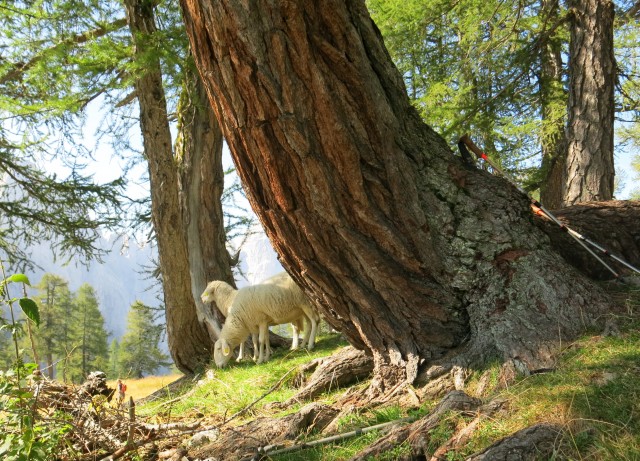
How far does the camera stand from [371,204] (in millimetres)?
3518

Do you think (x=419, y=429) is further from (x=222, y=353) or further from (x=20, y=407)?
(x=222, y=353)

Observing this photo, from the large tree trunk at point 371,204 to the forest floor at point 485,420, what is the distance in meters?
0.24

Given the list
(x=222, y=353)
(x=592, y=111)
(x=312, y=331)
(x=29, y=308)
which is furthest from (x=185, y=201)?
(x=29, y=308)

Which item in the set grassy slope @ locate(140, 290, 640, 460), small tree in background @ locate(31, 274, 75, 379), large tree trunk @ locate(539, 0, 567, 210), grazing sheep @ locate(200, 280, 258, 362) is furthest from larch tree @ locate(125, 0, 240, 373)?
small tree in background @ locate(31, 274, 75, 379)

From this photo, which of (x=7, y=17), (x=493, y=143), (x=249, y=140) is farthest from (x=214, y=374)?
(x=493, y=143)

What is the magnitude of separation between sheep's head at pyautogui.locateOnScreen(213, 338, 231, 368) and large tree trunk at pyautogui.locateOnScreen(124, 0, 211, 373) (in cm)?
94

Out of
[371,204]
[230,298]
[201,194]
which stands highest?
[201,194]

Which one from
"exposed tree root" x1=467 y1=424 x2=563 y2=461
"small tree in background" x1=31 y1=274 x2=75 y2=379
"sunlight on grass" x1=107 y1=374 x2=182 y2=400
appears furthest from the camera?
"small tree in background" x1=31 y1=274 x2=75 y2=379

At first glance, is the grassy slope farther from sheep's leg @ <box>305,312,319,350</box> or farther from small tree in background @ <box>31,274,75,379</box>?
small tree in background @ <box>31,274,75,379</box>

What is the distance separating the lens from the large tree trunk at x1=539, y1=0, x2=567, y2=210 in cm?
892

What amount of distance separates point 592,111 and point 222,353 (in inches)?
256

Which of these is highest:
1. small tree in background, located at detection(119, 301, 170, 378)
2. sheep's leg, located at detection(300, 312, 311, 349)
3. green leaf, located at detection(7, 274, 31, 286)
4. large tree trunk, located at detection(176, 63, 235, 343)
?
large tree trunk, located at detection(176, 63, 235, 343)

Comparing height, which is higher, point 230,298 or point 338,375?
point 230,298

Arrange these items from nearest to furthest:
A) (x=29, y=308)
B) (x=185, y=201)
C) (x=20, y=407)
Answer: (x=29, y=308)
(x=20, y=407)
(x=185, y=201)
